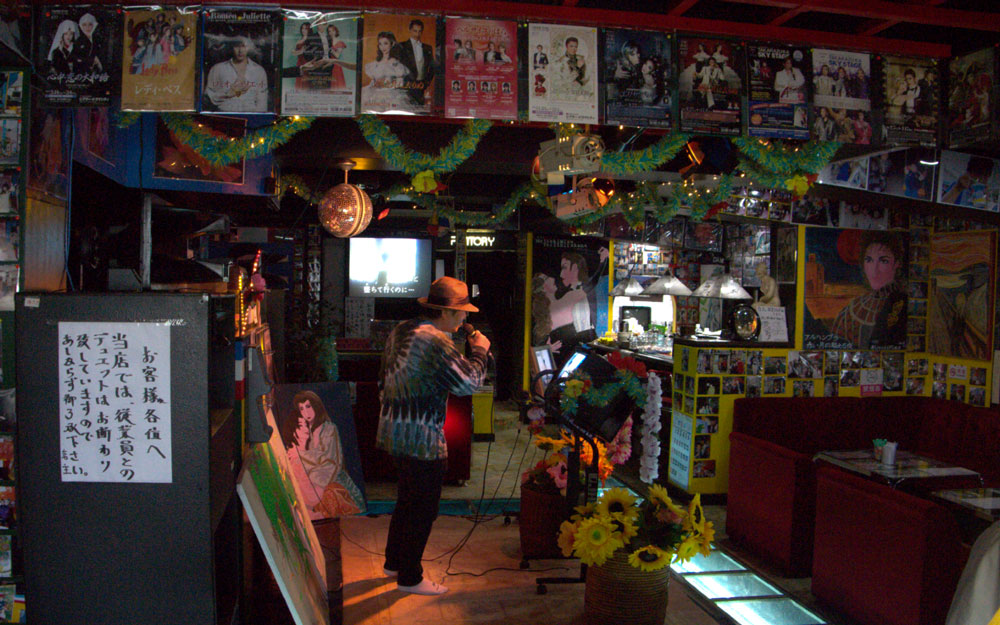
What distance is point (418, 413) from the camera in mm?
3762

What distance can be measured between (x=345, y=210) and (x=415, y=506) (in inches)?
112

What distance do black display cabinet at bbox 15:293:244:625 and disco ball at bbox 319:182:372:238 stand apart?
3.68 meters

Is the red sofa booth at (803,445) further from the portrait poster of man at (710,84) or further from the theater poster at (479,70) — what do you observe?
the theater poster at (479,70)

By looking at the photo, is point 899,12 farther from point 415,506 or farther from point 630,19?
point 415,506

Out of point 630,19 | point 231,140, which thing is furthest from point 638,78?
point 231,140

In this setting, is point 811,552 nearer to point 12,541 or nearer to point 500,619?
point 500,619

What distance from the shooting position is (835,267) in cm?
660

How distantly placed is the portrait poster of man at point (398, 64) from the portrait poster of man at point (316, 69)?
8 centimetres

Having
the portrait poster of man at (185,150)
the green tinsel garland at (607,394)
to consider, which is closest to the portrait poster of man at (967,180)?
the green tinsel garland at (607,394)

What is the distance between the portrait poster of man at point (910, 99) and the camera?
13.2ft

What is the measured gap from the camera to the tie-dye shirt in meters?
3.74

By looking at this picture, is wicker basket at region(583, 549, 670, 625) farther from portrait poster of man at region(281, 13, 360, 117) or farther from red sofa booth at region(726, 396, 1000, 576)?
portrait poster of man at region(281, 13, 360, 117)

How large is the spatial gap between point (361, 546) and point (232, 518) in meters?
2.22

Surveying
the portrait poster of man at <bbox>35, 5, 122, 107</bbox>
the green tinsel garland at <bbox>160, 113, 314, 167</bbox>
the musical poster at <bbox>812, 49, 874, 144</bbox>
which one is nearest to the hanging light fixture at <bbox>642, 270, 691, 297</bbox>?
the musical poster at <bbox>812, 49, 874, 144</bbox>
